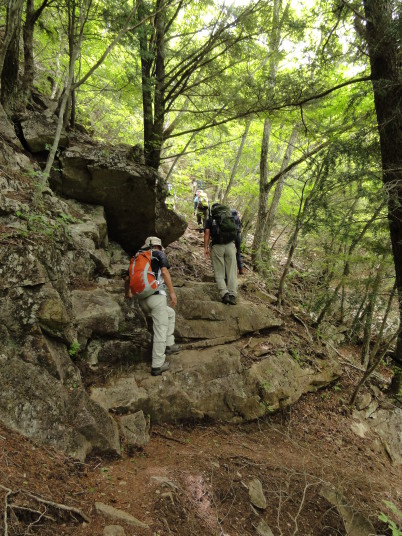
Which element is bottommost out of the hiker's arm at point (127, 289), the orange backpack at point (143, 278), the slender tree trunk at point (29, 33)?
the hiker's arm at point (127, 289)

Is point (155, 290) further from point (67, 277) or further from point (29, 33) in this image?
point (29, 33)

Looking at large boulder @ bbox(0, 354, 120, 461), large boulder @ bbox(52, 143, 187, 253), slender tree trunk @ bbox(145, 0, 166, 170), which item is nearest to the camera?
large boulder @ bbox(0, 354, 120, 461)

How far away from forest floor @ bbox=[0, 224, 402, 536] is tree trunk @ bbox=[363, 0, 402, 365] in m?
2.94

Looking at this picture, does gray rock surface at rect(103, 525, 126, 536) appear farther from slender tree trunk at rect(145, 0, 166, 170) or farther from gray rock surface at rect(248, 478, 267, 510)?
slender tree trunk at rect(145, 0, 166, 170)

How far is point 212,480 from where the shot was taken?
3.87 m

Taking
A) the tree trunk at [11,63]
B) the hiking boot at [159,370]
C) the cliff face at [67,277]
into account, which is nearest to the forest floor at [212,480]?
the cliff face at [67,277]

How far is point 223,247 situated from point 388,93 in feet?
14.1

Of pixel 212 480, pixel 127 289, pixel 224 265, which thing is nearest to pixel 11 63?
pixel 127 289

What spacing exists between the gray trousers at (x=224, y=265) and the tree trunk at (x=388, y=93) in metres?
3.21

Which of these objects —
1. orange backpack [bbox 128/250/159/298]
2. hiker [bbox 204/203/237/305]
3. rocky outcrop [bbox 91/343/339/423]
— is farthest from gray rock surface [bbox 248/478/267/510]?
hiker [bbox 204/203/237/305]

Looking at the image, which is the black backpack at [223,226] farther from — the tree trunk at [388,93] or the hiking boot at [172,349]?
the tree trunk at [388,93]

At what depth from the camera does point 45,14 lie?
8.12 metres

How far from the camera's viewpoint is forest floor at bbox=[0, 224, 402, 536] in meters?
2.80

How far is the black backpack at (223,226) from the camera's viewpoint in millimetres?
A: 6789
